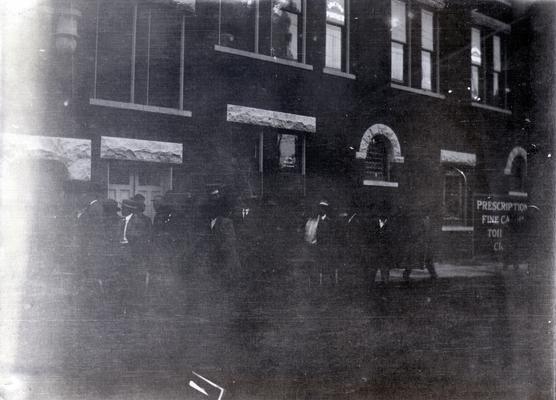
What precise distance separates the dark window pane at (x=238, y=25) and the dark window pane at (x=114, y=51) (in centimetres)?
80

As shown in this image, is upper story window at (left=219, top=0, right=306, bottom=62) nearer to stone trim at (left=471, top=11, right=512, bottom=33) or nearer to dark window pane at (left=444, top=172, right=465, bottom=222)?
dark window pane at (left=444, top=172, right=465, bottom=222)

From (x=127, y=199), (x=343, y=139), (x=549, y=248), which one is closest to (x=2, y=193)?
(x=127, y=199)

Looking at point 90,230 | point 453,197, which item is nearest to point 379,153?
point 453,197

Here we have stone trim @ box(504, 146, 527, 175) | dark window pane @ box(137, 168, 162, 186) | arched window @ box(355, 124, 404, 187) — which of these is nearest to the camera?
dark window pane @ box(137, 168, 162, 186)

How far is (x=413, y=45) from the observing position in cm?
505

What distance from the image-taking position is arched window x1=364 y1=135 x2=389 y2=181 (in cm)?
468

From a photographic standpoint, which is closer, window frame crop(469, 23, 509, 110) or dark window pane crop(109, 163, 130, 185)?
dark window pane crop(109, 163, 130, 185)

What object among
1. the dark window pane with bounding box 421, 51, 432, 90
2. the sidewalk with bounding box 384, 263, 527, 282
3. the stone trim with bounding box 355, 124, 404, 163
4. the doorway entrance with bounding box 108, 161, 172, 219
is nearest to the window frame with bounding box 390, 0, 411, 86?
the dark window pane with bounding box 421, 51, 432, 90

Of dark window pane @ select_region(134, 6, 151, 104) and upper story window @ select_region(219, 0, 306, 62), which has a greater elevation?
upper story window @ select_region(219, 0, 306, 62)

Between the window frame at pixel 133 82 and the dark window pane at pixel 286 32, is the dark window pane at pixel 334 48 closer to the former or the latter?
the dark window pane at pixel 286 32

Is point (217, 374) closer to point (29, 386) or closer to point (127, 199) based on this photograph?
point (29, 386)

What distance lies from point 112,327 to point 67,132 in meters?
1.61

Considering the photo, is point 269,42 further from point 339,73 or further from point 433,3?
point 433,3

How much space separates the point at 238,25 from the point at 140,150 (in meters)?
1.44
